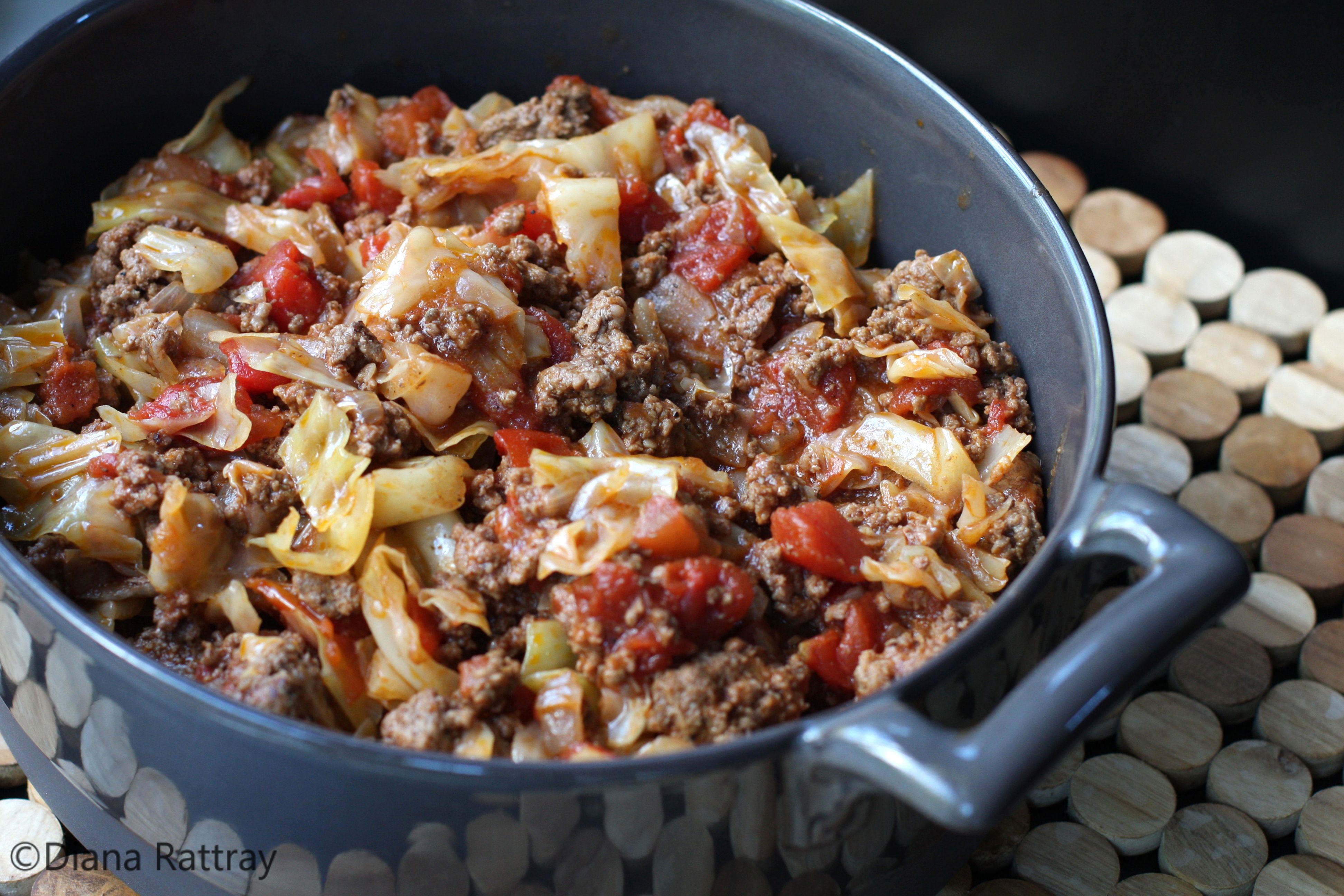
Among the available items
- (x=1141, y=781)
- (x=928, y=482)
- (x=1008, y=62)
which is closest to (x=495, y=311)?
(x=928, y=482)

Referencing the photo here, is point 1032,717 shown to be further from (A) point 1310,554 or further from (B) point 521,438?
(A) point 1310,554

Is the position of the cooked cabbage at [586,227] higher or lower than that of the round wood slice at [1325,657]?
higher

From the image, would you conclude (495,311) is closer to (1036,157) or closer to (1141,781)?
(1141,781)

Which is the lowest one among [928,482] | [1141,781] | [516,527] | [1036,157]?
[1141,781]

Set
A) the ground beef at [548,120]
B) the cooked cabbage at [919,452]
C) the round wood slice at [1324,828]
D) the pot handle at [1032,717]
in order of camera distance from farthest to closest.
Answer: the ground beef at [548,120] → the round wood slice at [1324,828] → the cooked cabbage at [919,452] → the pot handle at [1032,717]

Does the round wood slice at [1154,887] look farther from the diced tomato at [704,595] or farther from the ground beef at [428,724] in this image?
the ground beef at [428,724]

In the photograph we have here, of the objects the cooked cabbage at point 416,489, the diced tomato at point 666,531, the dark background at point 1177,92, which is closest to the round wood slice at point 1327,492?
the dark background at point 1177,92
